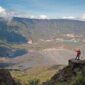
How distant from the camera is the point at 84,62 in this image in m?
72.2

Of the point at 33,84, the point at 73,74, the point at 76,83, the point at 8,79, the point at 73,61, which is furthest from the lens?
the point at 33,84

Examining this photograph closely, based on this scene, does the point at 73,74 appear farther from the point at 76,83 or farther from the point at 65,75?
the point at 76,83

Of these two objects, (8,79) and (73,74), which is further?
(8,79)

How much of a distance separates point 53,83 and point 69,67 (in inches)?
253

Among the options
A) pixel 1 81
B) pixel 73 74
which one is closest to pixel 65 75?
pixel 73 74

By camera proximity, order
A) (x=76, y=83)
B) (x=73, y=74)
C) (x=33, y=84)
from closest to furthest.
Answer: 1. (x=76, y=83)
2. (x=73, y=74)
3. (x=33, y=84)

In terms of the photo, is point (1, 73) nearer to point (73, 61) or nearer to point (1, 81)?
point (1, 81)

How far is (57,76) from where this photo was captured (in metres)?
77.7

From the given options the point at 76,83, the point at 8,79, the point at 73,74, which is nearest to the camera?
the point at 76,83

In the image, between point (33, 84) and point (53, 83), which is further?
point (33, 84)

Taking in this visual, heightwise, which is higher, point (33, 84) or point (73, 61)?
point (73, 61)

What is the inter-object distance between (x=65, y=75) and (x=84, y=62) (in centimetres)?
575

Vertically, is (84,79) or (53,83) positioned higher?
(84,79)

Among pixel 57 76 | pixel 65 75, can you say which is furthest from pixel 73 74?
pixel 57 76
